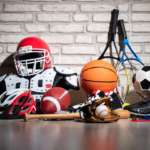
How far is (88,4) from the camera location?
2.74m

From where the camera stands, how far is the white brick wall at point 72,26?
8.89 ft

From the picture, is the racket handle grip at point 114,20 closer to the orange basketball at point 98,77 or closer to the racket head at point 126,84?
the racket head at point 126,84

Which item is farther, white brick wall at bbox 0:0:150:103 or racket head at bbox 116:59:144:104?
white brick wall at bbox 0:0:150:103

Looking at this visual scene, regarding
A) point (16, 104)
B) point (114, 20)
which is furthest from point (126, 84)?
point (16, 104)

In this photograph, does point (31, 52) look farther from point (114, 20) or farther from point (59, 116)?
point (114, 20)

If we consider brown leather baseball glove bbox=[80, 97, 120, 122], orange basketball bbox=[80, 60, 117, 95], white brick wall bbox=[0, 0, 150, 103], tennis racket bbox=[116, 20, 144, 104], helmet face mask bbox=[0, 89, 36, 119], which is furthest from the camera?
white brick wall bbox=[0, 0, 150, 103]

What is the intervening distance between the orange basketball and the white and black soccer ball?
0.34 metres

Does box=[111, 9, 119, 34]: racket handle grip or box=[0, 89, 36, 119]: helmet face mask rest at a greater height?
box=[111, 9, 119, 34]: racket handle grip

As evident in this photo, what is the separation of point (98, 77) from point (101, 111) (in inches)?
19.7

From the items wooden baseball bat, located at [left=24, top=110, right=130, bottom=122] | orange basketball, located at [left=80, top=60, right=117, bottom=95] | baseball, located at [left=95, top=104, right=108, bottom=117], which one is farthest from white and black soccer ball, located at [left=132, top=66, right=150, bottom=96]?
baseball, located at [left=95, top=104, right=108, bottom=117]

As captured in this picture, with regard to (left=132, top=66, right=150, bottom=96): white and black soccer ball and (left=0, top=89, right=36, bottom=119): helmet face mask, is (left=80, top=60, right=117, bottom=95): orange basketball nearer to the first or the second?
(left=132, top=66, right=150, bottom=96): white and black soccer ball

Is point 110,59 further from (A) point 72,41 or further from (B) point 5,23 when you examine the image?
(B) point 5,23

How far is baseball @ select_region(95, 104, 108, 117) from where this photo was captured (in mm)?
1521

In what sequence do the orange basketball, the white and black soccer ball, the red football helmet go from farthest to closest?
the red football helmet
the white and black soccer ball
the orange basketball
